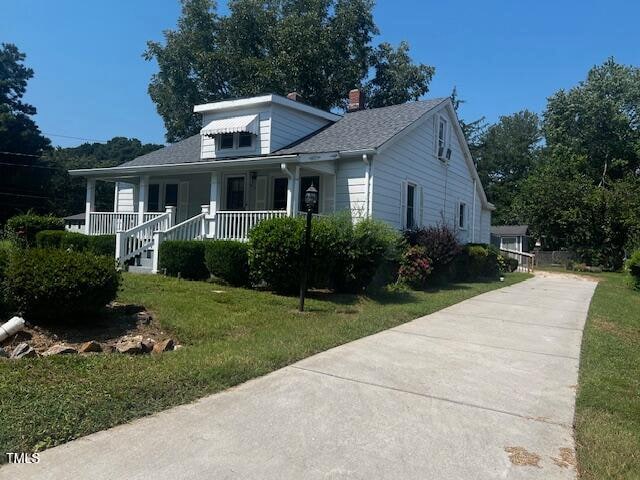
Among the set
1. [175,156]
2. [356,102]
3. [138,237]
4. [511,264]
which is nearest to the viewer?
[138,237]

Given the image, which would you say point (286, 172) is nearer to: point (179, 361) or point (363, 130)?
point (363, 130)

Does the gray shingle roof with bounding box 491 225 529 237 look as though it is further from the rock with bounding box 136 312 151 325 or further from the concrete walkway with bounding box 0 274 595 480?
the rock with bounding box 136 312 151 325

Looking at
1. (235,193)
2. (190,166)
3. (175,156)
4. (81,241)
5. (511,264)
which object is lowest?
(511,264)

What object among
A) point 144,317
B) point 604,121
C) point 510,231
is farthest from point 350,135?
point 604,121

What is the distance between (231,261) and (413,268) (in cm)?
510

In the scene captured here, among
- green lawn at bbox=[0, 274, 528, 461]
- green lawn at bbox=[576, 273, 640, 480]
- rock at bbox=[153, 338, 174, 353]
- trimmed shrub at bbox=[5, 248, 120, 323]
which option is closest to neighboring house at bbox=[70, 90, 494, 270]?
green lawn at bbox=[0, 274, 528, 461]

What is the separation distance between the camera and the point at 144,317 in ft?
26.2

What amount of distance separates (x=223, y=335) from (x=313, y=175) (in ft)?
31.2

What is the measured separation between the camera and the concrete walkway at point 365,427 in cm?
351

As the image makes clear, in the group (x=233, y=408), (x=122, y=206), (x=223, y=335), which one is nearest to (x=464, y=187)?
(x=122, y=206)

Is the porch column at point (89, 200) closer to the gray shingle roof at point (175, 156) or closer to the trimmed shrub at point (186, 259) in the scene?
the gray shingle roof at point (175, 156)

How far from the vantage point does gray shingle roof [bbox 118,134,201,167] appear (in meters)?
18.9

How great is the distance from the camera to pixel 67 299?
23.0 feet

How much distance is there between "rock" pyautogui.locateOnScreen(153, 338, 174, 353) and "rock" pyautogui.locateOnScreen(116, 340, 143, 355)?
0.19 meters
